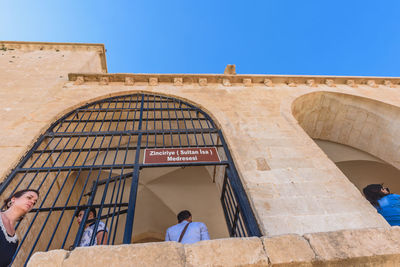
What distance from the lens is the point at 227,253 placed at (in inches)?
49.2

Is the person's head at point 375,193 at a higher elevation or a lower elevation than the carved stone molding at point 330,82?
lower

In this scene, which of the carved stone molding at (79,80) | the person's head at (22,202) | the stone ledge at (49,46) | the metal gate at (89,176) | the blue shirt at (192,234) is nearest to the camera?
the person's head at (22,202)

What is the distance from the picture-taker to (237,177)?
3.01 m

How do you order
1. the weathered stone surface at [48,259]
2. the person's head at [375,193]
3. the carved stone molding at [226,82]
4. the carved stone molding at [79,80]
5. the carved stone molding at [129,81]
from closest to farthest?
the weathered stone surface at [48,259], the person's head at [375,193], the carved stone molding at [79,80], the carved stone molding at [129,81], the carved stone molding at [226,82]

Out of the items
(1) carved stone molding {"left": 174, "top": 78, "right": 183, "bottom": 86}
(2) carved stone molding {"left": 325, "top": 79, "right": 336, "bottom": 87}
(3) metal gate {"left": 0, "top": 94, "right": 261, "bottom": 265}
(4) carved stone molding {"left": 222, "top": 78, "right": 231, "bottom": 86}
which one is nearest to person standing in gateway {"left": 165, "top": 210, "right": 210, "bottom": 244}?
(3) metal gate {"left": 0, "top": 94, "right": 261, "bottom": 265}

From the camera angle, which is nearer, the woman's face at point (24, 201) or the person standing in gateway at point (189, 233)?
the woman's face at point (24, 201)

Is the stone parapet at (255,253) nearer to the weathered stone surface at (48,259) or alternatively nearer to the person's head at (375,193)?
the weathered stone surface at (48,259)

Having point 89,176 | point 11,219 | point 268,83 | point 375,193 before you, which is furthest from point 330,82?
point 11,219

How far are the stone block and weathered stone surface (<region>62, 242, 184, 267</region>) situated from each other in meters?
0.53

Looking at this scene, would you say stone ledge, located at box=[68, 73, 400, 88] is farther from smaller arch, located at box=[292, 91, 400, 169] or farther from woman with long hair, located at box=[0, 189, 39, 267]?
woman with long hair, located at box=[0, 189, 39, 267]

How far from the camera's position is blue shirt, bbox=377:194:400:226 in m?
2.57

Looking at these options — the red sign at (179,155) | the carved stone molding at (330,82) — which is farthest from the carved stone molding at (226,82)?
the carved stone molding at (330,82)

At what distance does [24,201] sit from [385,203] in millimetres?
4296

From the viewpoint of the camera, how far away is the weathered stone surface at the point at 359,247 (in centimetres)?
126
